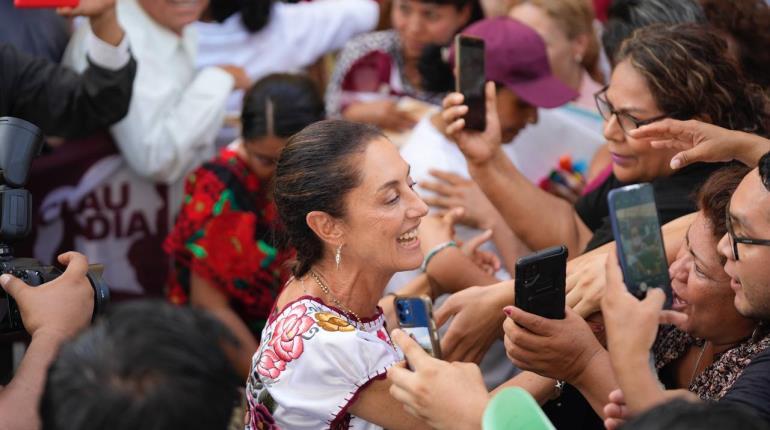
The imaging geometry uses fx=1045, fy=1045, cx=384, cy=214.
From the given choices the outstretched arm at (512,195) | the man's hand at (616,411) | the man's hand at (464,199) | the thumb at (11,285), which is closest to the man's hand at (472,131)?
the outstretched arm at (512,195)

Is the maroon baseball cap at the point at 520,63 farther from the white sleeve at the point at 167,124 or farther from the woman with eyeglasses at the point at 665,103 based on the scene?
the white sleeve at the point at 167,124

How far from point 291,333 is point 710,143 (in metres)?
1.13

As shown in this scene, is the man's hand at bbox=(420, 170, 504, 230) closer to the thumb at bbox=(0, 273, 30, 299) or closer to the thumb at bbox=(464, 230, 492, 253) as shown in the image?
the thumb at bbox=(464, 230, 492, 253)

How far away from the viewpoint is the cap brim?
12.0 ft

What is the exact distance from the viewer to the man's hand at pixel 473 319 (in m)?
2.83

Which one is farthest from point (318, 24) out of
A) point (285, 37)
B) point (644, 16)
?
point (644, 16)

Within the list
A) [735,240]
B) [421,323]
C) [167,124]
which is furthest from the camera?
[167,124]

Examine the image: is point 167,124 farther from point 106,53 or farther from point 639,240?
point 639,240

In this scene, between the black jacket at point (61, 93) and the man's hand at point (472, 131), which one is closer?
the man's hand at point (472, 131)

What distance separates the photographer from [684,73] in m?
2.96

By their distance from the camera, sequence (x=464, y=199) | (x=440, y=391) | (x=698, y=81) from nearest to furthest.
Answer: (x=440, y=391) < (x=698, y=81) < (x=464, y=199)

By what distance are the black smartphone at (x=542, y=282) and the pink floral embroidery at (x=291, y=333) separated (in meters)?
0.48

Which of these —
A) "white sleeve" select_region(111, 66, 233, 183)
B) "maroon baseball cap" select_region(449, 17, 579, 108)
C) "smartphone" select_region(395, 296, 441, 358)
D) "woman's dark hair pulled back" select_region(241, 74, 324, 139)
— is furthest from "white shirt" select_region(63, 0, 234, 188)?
"smartphone" select_region(395, 296, 441, 358)

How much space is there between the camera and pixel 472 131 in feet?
11.0
